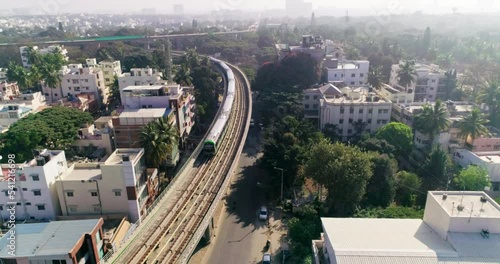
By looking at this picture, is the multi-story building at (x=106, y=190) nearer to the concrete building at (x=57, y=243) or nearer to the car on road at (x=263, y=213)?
the concrete building at (x=57, y=243)

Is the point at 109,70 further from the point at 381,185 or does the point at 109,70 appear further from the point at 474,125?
the point at 474,125

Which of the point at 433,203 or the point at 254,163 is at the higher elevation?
the point at 433,203

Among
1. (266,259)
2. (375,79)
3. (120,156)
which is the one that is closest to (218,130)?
(120,156)

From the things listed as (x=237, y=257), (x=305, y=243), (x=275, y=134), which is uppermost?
(x=275, y=134)

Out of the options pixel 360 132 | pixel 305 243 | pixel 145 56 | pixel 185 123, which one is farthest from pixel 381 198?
pixel 145 56

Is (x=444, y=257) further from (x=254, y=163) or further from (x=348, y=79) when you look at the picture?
(x=348, y=79)
